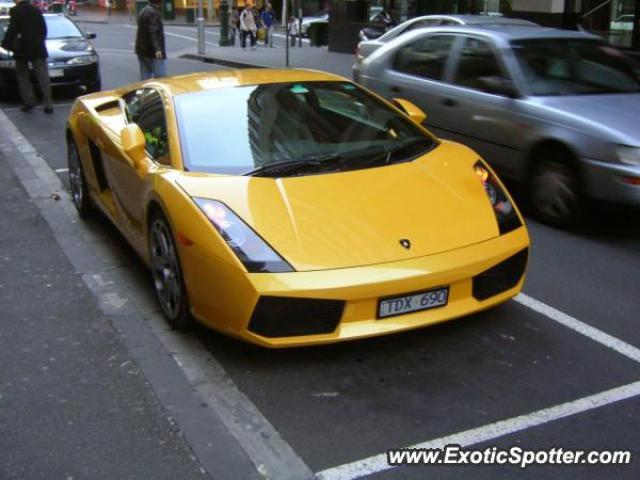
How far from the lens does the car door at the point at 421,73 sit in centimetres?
754

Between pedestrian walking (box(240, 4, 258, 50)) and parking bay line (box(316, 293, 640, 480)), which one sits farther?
pedestrian walking (box(240, 4, 258, 50))

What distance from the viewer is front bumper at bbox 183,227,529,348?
3.64m

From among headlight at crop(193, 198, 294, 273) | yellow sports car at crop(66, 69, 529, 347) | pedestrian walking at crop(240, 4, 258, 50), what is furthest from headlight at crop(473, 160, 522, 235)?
pedestrian walking at crop(240, 4, 258, 50)

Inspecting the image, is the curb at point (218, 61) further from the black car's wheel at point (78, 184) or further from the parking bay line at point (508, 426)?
→ the parking bay line at point (508, 426)

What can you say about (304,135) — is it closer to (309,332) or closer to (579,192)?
(309,332)

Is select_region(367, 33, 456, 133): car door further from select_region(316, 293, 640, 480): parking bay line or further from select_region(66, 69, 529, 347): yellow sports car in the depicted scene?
select_region(316, 293, 640, 480): parking bay line

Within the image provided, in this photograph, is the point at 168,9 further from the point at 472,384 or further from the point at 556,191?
the point at 472,384

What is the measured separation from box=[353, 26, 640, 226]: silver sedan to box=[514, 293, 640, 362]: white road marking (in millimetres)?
1534

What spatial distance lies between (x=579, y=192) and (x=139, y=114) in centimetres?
341

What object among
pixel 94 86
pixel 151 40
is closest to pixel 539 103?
pixel 151 40

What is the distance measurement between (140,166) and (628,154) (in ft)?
11.6

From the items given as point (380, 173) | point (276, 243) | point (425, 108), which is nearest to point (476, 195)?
point (380, 173)

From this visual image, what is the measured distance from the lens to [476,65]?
720 centimetres

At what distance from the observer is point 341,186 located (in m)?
4.23
